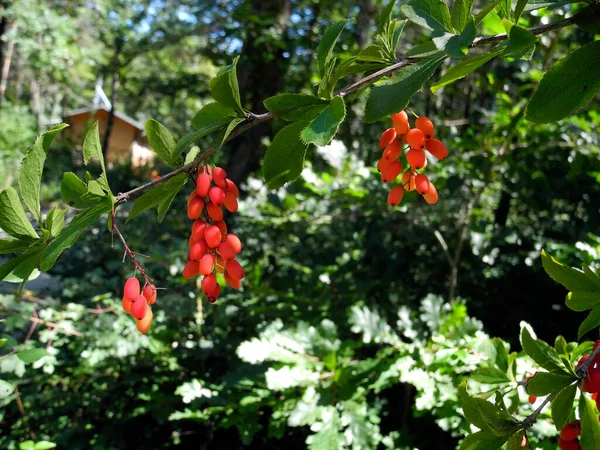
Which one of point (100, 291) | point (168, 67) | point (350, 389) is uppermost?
point (350, 389)

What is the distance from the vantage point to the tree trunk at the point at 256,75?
5.06 m

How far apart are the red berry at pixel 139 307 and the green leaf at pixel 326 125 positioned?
423 millimetres

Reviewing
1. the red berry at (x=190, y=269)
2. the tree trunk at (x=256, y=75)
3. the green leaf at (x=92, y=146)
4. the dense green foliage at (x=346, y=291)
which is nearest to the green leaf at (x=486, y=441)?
the dense green foliage at (x=346, y=291)

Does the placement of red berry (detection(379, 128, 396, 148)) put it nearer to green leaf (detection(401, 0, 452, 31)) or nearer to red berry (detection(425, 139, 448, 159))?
red berry (detection(425, 139, 448, 159))

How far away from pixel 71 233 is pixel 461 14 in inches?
21.4

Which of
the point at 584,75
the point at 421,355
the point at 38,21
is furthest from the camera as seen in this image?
the point at 38,21

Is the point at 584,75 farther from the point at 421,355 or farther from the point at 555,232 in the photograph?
the point at 555,232

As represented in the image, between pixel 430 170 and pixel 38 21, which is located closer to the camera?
pixel 430 170

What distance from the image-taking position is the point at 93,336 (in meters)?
2.34

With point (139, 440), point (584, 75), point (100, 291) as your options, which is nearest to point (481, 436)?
point (584, 75)

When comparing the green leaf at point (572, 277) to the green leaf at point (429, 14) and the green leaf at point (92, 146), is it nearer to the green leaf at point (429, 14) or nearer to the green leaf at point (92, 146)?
the green leaf at point (429, 14)

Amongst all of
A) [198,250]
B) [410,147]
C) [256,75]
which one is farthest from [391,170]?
[256,75]

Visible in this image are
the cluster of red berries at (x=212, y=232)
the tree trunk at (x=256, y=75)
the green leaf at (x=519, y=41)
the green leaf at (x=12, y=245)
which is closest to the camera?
the green leaf at (x=519, y=41)

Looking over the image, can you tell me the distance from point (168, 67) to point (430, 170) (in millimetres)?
14911
